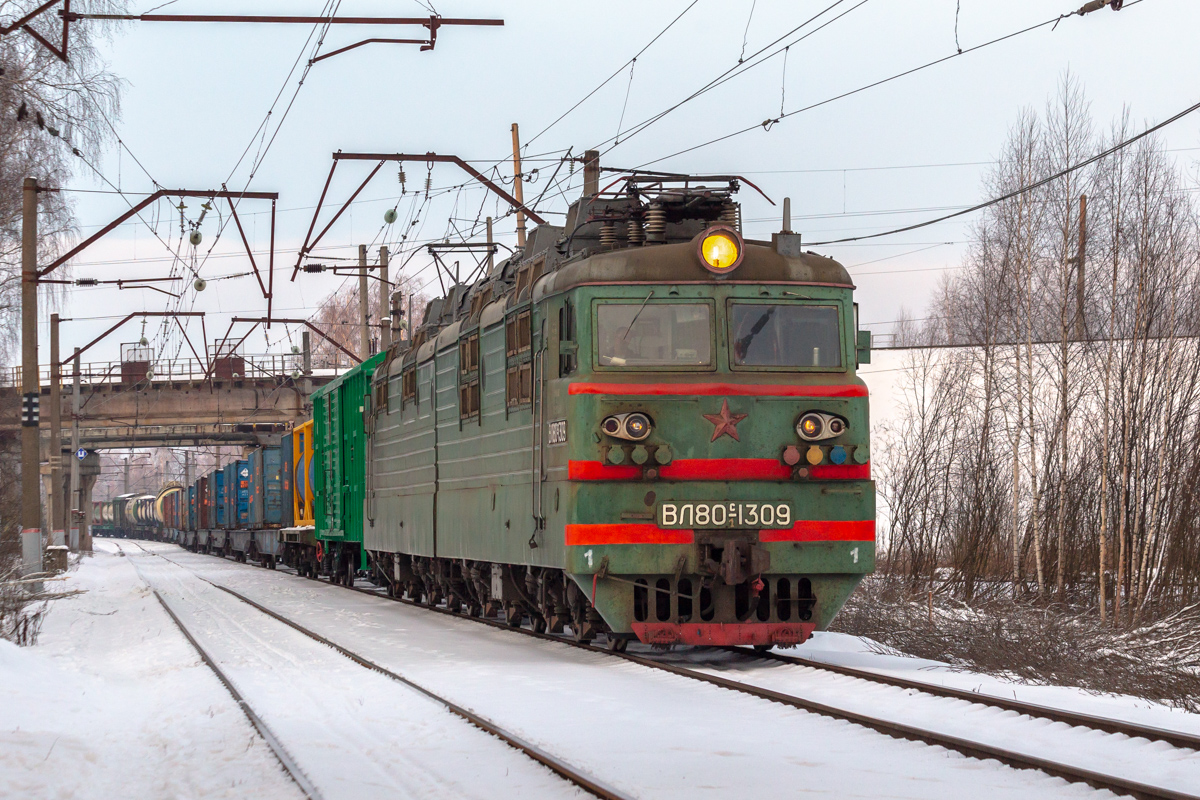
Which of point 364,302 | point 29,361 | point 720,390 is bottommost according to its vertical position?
point 720,390

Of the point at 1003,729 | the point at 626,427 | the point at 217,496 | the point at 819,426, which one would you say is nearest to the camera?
the point at 1003,729

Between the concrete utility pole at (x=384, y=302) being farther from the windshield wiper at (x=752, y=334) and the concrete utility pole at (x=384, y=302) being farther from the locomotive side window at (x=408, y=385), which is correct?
the windshield wiper at (x=752, y=334)

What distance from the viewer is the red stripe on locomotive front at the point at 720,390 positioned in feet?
35.6

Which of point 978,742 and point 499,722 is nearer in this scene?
point 978,742

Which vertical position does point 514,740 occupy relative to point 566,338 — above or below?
below

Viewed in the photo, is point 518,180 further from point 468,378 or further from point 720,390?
point 720,390

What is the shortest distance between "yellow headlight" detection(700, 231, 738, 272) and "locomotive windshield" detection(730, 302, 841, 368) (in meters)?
0.36

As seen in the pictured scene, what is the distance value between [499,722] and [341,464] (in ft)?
53.1

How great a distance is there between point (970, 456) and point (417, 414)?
324 inches

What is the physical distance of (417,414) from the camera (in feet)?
57.2

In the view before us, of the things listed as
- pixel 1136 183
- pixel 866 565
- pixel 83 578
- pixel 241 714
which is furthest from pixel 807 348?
pixel 83 578

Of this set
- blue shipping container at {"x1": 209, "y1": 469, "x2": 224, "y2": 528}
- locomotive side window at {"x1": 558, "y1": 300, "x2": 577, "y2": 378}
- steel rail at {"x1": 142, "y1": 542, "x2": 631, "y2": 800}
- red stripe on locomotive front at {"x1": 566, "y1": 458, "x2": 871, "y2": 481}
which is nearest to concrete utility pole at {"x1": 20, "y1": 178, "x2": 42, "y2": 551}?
steel rail at {"x1": 142, "y1": 542, "x2": 631, "y2": 800}

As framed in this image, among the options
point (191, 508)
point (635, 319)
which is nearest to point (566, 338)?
point (635, 319)

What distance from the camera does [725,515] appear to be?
10.9 meters
